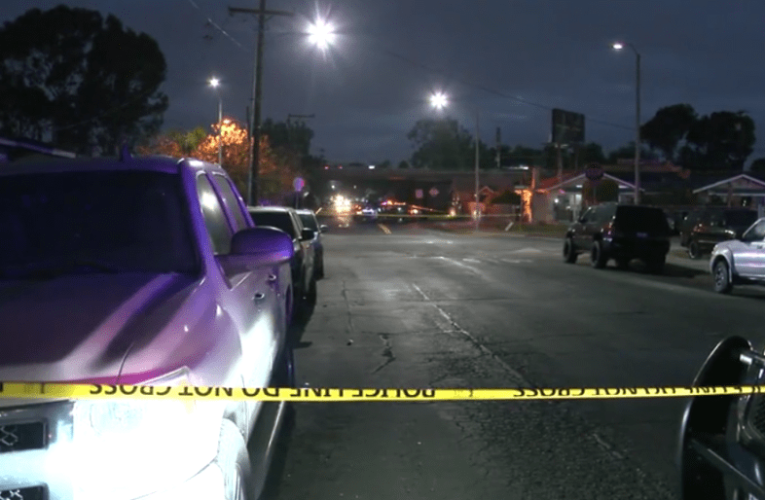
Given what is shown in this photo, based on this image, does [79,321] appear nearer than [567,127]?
Yes

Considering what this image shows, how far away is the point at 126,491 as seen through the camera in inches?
126

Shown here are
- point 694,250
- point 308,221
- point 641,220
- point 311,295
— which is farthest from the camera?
point 694,250

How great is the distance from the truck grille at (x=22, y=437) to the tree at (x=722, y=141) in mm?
111382

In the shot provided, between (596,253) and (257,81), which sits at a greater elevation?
(257,81)

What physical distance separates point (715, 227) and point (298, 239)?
18971 millimetres

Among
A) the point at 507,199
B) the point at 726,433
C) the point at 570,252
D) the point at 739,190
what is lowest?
the point at 570,252

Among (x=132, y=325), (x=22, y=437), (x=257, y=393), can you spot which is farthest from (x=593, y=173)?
(x=22, y=437)

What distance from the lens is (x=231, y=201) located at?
6.99 metres

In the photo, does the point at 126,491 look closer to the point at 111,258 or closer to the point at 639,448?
the point at 111,258

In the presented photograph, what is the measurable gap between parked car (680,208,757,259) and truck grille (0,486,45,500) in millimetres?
28303

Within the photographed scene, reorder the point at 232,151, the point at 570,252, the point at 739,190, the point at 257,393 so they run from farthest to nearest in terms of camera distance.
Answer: the point at 739,190 < the point at 232,151 < the point at 570,252 < the point at 257,393

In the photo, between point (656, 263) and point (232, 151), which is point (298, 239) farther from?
point (232, 151)

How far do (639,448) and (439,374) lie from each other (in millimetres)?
3214

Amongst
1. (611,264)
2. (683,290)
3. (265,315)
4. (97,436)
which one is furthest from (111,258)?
(611,264)
